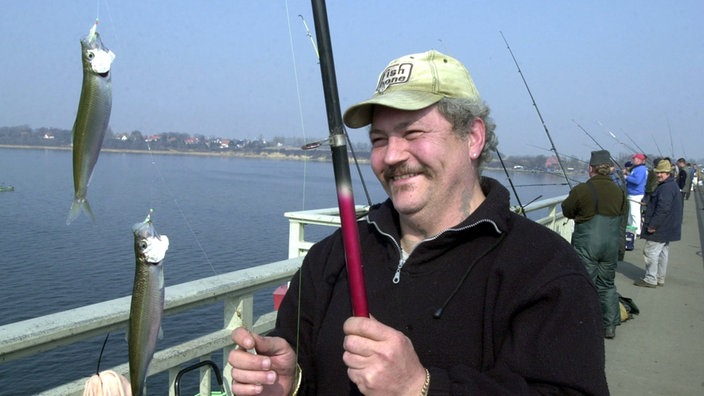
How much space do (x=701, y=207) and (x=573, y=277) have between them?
27.2 metres

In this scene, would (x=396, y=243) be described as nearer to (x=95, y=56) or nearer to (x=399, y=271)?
(x=399, y=271)

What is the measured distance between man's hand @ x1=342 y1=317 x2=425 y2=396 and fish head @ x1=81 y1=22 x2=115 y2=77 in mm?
865

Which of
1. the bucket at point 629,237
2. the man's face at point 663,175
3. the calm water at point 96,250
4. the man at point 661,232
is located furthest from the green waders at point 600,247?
the bucket at point 629,237

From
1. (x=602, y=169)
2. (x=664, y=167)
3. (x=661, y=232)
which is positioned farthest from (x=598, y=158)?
(x=664, y=167)

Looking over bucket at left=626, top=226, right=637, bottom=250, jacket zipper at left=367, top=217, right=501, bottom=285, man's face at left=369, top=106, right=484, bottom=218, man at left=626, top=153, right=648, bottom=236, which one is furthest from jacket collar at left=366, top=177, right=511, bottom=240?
man at left=626, top=153, right=648, bottom=236

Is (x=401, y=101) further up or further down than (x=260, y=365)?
further up

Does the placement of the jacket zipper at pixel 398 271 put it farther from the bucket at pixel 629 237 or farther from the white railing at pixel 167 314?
the bucket at pixel 629 237

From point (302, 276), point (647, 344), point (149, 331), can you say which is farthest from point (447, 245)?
point (647, 344)

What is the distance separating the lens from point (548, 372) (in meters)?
1.66

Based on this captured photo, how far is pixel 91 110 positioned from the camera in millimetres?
1173

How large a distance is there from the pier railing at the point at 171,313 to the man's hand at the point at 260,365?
64 cm

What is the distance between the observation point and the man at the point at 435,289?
1660 mm

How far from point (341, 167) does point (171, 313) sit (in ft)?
4.67

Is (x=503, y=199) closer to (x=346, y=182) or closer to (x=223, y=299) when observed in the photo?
(x=346, y=182)
